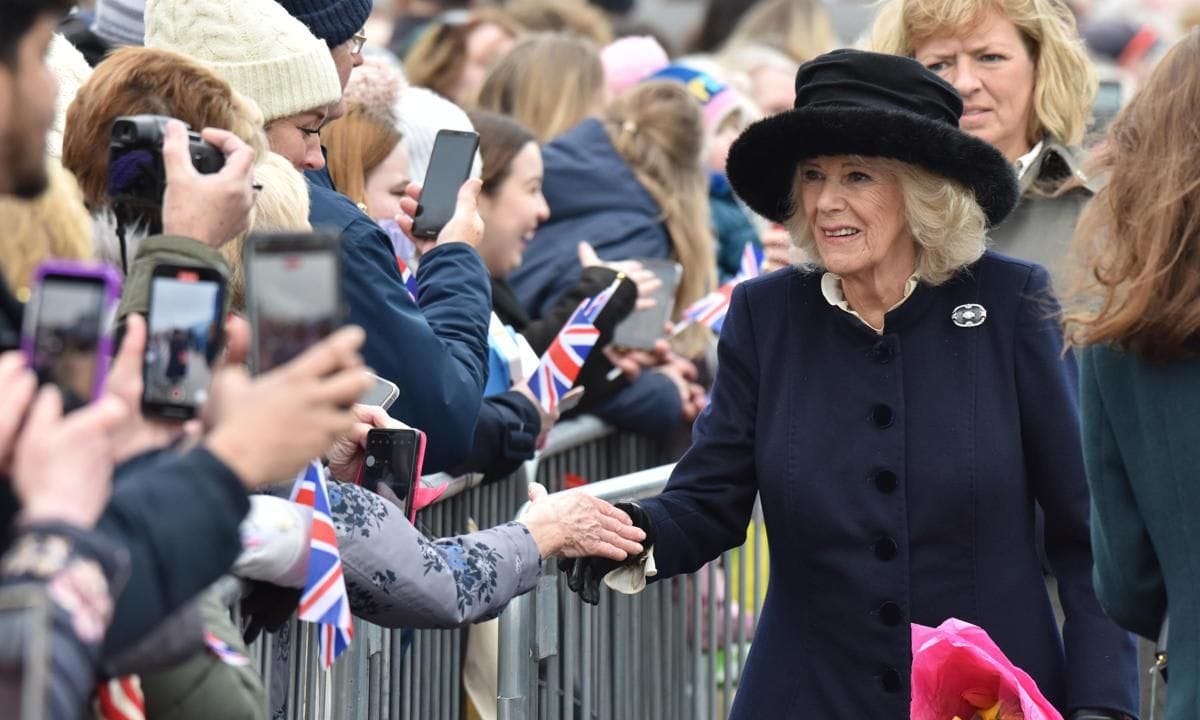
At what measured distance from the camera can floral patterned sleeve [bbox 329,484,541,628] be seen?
355cm

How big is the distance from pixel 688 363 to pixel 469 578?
10.6 feet

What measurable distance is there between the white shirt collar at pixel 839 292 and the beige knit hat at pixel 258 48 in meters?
1.18

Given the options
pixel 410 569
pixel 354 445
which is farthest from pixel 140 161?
pixel 354 445

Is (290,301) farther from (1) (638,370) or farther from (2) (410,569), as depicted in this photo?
(1) (638,370)

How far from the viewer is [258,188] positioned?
3455 millimetres

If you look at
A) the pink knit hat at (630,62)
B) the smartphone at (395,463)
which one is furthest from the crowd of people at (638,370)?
the pink knit hat at (630,62)

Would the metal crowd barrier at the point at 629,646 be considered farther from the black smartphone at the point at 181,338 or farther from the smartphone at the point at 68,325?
the smartphone at the point at 68,325

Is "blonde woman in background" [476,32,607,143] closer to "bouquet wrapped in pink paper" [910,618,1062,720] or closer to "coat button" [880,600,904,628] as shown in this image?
"coat button" [880,600,904,628]

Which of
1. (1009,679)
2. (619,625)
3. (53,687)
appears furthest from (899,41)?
(53,687)

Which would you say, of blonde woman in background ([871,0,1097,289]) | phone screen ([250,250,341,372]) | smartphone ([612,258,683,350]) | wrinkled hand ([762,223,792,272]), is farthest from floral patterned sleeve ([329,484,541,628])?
wrinkled hand ([762,223,792,272])

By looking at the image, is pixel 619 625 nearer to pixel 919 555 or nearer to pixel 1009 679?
pixel 919 555

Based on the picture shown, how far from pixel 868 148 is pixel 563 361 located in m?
1.56

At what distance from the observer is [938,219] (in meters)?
4.16

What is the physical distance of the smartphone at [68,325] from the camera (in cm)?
247
